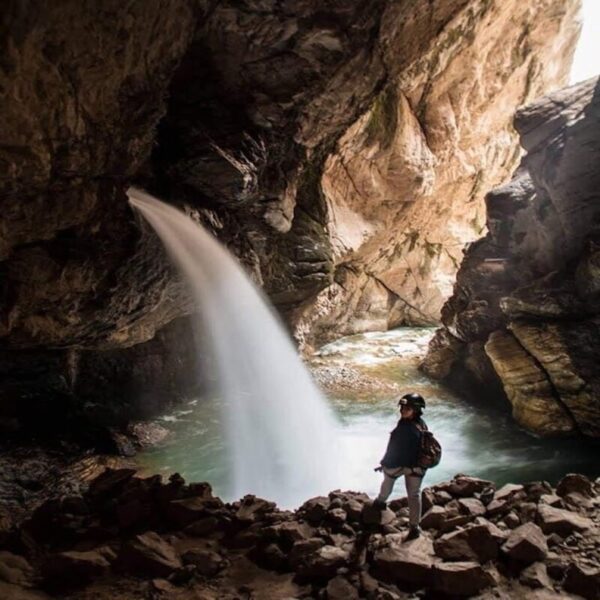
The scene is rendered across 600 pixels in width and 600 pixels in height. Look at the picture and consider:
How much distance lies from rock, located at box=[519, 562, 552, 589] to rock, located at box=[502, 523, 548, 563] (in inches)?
3.1

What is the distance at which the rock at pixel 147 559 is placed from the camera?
5824 mm

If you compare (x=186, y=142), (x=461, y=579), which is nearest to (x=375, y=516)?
(x=461, y=579)


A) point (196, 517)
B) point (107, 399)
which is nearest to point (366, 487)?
point (196, 517)

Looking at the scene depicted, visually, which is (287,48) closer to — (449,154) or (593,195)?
(593,195)

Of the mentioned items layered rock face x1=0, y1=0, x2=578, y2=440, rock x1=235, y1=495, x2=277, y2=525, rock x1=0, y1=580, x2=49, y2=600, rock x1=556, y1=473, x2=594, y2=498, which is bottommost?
rock x1=556, y1=473, x2=594, y2=498

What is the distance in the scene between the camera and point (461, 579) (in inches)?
202

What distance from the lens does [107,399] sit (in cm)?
1587

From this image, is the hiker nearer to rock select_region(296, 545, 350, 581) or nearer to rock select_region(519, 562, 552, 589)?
rock select_region(296, 545, 350, 581)

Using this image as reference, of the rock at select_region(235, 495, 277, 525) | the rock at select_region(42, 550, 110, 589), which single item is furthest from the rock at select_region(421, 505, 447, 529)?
the rock at select_region(42, 550, 110, 589)

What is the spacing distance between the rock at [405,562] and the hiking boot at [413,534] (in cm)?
15

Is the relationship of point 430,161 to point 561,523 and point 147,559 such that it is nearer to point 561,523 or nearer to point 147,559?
point 561,523

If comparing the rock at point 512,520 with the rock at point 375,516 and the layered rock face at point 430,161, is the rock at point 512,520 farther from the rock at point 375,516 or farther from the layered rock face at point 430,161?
the layered rock face at point 430,161

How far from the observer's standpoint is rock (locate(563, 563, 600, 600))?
493 cm

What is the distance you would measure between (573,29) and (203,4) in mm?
29566
